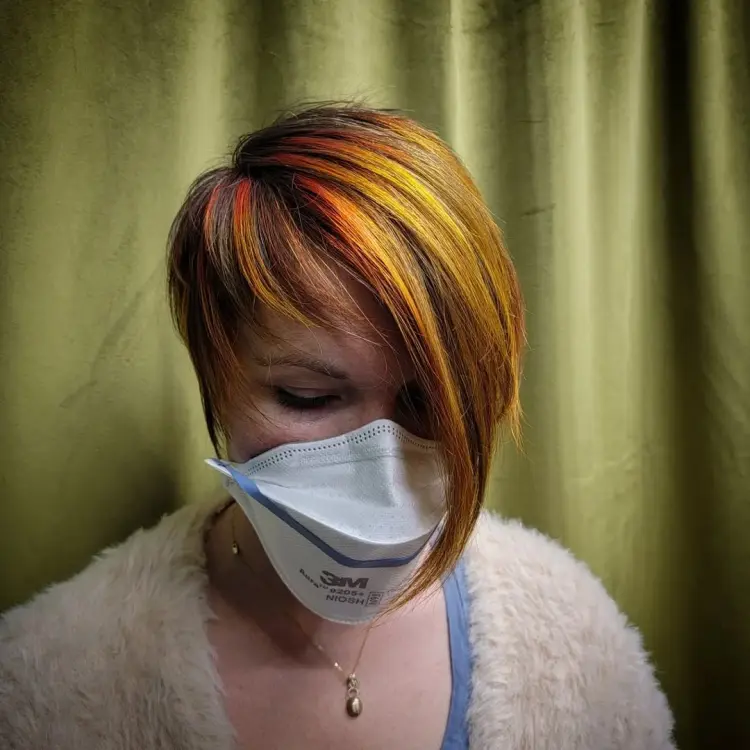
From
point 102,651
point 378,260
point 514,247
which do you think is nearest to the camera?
point 378,260

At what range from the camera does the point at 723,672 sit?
0.97 metres

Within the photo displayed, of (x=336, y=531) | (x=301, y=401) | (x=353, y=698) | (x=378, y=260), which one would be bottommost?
(x=353, y=698)

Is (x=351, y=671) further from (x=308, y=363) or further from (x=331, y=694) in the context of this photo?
(x=308, y=363)

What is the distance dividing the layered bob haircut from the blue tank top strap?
135mm

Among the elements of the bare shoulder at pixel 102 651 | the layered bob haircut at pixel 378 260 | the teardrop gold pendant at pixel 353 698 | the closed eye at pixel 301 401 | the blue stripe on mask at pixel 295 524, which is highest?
the layered bob haircut at pixel 378 260

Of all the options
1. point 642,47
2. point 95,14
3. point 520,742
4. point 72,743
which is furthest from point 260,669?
point 642,47

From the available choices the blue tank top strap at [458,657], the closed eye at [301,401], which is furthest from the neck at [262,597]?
the closed eye at [301,401]

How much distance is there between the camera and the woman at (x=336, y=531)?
0.52 meters

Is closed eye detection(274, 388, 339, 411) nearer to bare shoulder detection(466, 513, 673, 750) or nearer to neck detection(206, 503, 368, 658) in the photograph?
neck detection(206, 503, 368, 658)

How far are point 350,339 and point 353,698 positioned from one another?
394 millimetres

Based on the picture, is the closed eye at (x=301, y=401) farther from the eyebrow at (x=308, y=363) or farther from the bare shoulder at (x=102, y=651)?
the bare shoulder at (x=102, y=651)

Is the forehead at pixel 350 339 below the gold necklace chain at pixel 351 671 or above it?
above

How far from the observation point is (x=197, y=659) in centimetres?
62

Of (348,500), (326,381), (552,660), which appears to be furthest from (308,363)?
(552,660)
